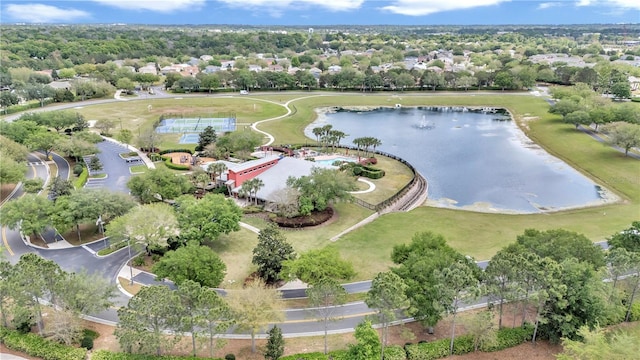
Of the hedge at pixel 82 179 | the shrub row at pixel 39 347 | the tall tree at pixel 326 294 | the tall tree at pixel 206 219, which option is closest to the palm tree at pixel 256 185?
the tall tree at pixel 206 219

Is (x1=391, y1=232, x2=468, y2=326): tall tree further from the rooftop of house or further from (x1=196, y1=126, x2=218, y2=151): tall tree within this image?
(x1=196, y1=126, x2=218, y2=151): tall tree

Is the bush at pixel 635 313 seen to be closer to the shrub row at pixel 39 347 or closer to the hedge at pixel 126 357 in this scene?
the hedge at pixel 126 357

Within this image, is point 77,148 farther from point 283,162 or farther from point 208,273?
point 208,273

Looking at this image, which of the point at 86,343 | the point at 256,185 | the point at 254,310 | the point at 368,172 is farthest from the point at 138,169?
the point at 254,310

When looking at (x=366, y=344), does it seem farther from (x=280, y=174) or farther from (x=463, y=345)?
(x=280, y=174)

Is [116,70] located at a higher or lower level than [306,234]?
higher

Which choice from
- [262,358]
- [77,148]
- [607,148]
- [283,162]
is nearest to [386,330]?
[262,358]

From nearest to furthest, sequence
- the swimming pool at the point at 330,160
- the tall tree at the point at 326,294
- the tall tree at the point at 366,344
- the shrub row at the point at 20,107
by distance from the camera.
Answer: the tall tree at the point at 366,344, the tall tree at the point at 326,294, the swimming pool at the point at 330,160, the shrub row at the point at 20,107
